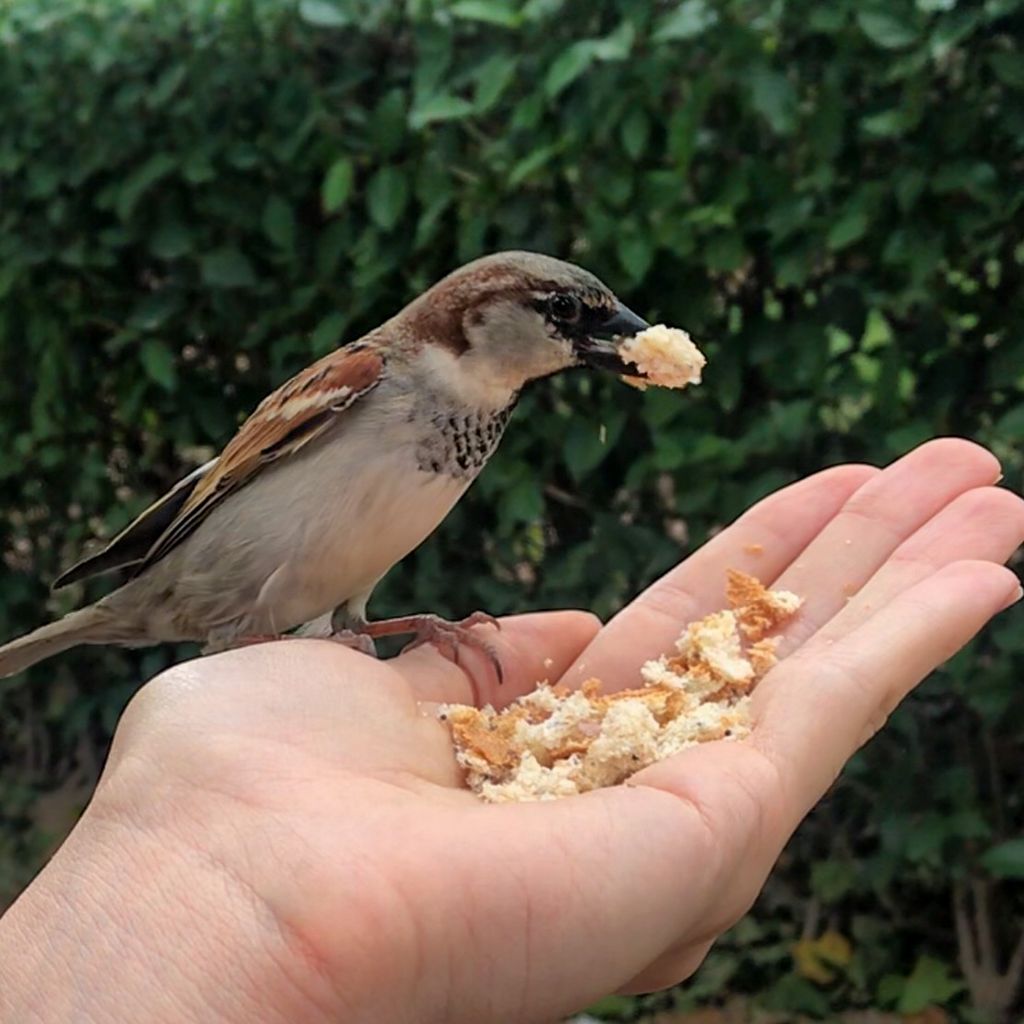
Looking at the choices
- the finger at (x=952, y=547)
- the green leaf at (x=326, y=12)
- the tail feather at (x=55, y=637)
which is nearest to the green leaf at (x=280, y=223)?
the green leaf at (x=326, y=12)

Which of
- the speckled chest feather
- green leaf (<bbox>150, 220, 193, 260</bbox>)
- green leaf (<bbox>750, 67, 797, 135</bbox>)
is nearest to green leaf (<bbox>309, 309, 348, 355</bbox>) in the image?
green leaf (<bbox>150, 220, 193, 260</bbox>)

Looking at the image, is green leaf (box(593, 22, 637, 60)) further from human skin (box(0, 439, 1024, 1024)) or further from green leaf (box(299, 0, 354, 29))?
human skin (box(0, 439, 1024, 1024))

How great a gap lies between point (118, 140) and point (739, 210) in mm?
1375

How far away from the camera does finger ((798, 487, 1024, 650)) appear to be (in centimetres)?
150

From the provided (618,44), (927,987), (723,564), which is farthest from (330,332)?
(927,987)

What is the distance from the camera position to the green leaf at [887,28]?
188 cm

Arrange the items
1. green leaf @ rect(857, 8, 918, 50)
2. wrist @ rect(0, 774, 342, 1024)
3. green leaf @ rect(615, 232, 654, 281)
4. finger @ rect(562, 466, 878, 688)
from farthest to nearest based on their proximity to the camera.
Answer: green leaf @ rect(615, 232, 654, 281), green leaf @ rect(857, 8, 918, 50), finger @ rect(562, 466, 878, 688), wrist @ rect(0, 774, 342, 1024)

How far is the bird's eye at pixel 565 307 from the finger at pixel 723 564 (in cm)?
43

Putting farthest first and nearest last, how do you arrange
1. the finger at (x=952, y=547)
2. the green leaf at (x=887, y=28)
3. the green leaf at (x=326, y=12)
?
the green leaf at (x=326, y=12), the green leaf at (x=887, y=28), the finger at (x=952, y=547)

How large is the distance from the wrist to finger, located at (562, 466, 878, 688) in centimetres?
73

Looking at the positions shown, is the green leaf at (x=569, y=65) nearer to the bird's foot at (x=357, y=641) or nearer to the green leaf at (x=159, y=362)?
the bird's foot at (x=357, y=641)

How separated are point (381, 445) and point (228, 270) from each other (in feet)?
3.56

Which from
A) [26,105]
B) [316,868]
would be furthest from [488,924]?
[26,105]

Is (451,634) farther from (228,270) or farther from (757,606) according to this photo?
(228,270)
